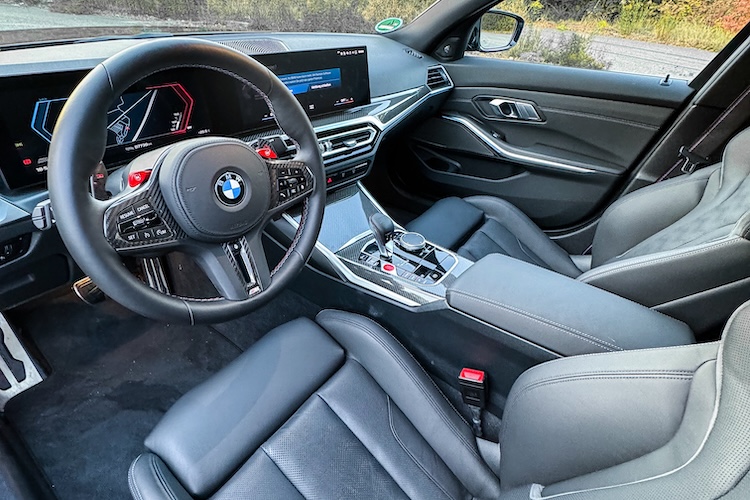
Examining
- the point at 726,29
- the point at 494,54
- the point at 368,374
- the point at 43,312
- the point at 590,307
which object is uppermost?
the point at 726,29

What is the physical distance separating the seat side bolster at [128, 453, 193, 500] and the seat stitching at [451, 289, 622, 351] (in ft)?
2.04

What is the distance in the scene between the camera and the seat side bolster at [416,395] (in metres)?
1.07

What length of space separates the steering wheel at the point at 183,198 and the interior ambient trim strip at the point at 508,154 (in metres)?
1.25

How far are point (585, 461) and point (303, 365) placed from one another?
1.93ft

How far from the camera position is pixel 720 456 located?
21.5 inches

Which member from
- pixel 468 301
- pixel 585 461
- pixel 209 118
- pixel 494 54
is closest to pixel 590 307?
pixel 468 301

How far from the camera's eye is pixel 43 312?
1.68 m

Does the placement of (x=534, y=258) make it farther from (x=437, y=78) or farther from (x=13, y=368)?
(x=13, y=368)

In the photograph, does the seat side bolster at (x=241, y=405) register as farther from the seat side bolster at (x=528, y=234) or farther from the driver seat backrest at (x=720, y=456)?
the seat side bolster at (x=528, y=234)

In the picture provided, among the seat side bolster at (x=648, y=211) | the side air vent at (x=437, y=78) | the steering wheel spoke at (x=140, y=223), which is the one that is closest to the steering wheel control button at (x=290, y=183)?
the steering wheel spoke at (x=140, y=223)

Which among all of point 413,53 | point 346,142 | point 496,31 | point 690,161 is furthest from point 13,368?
point 690,161

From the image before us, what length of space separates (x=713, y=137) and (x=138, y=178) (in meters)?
1.68

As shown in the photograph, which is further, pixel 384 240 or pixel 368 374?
pixel 384 240

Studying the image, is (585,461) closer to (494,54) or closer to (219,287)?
(219,287)
